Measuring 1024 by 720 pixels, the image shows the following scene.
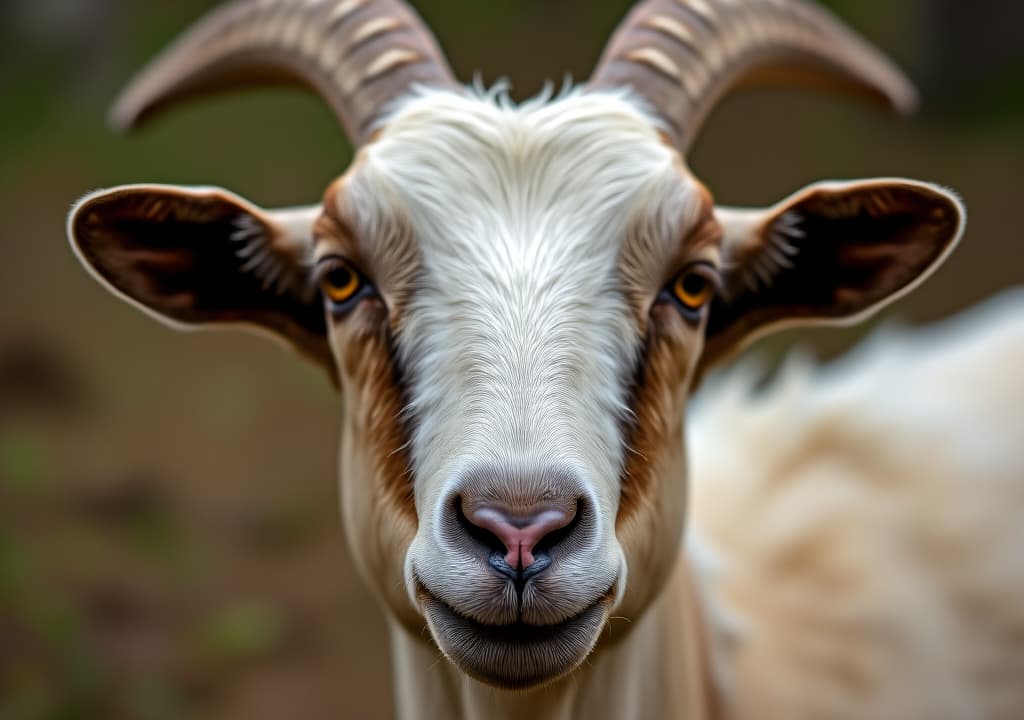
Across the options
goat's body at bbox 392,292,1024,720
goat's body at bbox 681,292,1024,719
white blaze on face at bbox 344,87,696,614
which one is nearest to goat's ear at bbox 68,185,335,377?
white blaze on face at bbox 344,87,696,614

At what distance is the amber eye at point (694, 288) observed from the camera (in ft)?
8.41

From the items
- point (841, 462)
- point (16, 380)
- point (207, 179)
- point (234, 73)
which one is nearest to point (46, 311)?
point (16, 380)

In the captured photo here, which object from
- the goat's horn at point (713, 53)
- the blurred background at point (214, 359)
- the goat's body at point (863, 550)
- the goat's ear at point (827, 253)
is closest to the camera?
the goat's ear at point (827, 253)

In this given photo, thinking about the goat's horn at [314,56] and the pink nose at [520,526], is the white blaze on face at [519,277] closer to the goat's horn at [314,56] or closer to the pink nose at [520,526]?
the pink nose at [520,526]

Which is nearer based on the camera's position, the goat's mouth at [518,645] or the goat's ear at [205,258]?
the goat's mouth at [518,645]

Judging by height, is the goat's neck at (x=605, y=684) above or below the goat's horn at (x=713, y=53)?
below

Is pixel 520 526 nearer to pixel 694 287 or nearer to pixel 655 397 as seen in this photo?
pixel 655 397

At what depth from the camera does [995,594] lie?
3.84 m

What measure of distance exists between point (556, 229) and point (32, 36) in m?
8.84

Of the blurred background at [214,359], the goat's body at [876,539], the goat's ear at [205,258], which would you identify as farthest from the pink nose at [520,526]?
the blurred background at [214,359]

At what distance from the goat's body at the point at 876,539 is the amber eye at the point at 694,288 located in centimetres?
109

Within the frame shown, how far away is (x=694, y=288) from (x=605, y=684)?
94 centimetres

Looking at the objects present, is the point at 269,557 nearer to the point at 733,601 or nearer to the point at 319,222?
the point at 733,601

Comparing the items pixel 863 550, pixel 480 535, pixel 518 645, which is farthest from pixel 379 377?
pixel 863 550
